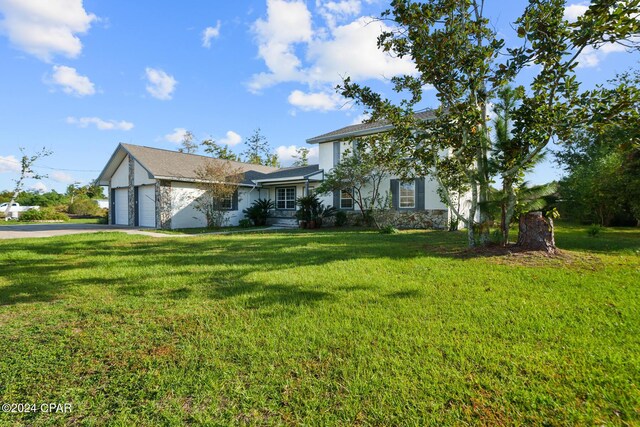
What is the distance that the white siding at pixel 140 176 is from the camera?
18.0 m

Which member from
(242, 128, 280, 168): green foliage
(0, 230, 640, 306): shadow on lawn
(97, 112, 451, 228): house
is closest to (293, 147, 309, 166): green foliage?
(242, 128, 280, 168): green foliage

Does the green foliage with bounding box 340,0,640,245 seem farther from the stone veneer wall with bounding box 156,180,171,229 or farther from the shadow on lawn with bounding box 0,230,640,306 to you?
the stone veneer wall with bounding box 156,180,171,229

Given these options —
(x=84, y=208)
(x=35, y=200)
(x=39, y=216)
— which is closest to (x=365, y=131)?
(x=39, y=216)

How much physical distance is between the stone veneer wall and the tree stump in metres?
16.8

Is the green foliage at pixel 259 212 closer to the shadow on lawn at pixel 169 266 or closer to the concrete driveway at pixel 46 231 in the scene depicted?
the concrete driveway at pixel 46 231

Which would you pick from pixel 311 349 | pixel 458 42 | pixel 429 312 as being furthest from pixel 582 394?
pixel 458 42

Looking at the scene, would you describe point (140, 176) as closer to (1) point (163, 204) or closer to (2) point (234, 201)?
(1) point (163, 204)

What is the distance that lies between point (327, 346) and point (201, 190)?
58.2 ft

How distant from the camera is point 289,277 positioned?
18.8 feet

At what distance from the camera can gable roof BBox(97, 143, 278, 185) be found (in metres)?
17.3

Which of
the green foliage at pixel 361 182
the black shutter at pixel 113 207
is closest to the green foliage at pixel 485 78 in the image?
the green foliage at pixel 361 182

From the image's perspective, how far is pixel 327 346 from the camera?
302 centimetres

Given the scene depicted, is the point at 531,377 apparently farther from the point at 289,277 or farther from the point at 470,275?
the point at 289,277

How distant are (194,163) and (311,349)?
1987 cm
